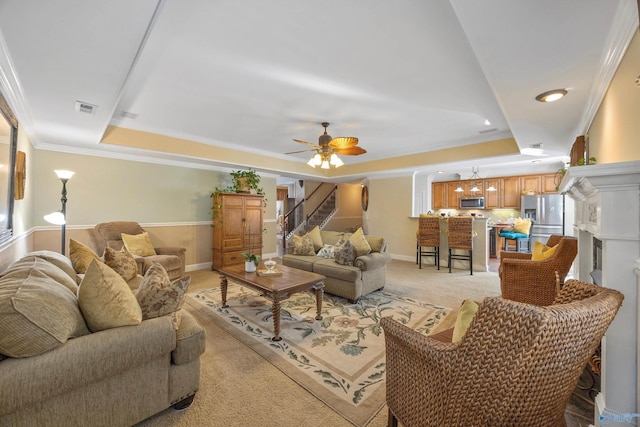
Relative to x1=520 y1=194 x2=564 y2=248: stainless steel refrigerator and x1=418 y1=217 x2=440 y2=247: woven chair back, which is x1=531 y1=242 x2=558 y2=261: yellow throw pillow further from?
x1=520 y1=194 x2=564 y2=248: stainless steel refrigerator

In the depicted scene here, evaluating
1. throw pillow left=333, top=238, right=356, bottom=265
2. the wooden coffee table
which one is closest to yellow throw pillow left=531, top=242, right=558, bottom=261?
throw pillow left=333, top=238, right=356, bottom=265

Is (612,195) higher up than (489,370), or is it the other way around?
(612,195)

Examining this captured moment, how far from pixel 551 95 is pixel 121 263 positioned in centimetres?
463

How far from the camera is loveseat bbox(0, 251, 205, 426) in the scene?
1.18m

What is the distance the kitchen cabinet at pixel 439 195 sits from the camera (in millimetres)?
8406

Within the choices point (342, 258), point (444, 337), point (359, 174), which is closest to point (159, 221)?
point (342, 258)

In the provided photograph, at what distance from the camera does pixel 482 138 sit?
15.3 feet

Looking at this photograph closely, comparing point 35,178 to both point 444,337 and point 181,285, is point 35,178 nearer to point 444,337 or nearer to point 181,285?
point 181,285

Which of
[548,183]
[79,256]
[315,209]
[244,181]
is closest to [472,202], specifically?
[548,183]

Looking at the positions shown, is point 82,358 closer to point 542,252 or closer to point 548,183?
point 542,252

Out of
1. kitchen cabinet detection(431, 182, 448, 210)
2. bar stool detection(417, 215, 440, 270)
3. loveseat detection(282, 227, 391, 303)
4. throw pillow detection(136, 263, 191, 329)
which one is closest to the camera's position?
throw pillow detection(136, 263, 191, 329)

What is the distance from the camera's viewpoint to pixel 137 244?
4.22 m

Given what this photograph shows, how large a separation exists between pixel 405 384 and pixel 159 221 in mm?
5306

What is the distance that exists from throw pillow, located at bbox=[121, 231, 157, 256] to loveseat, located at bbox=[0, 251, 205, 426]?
2.62 meters
